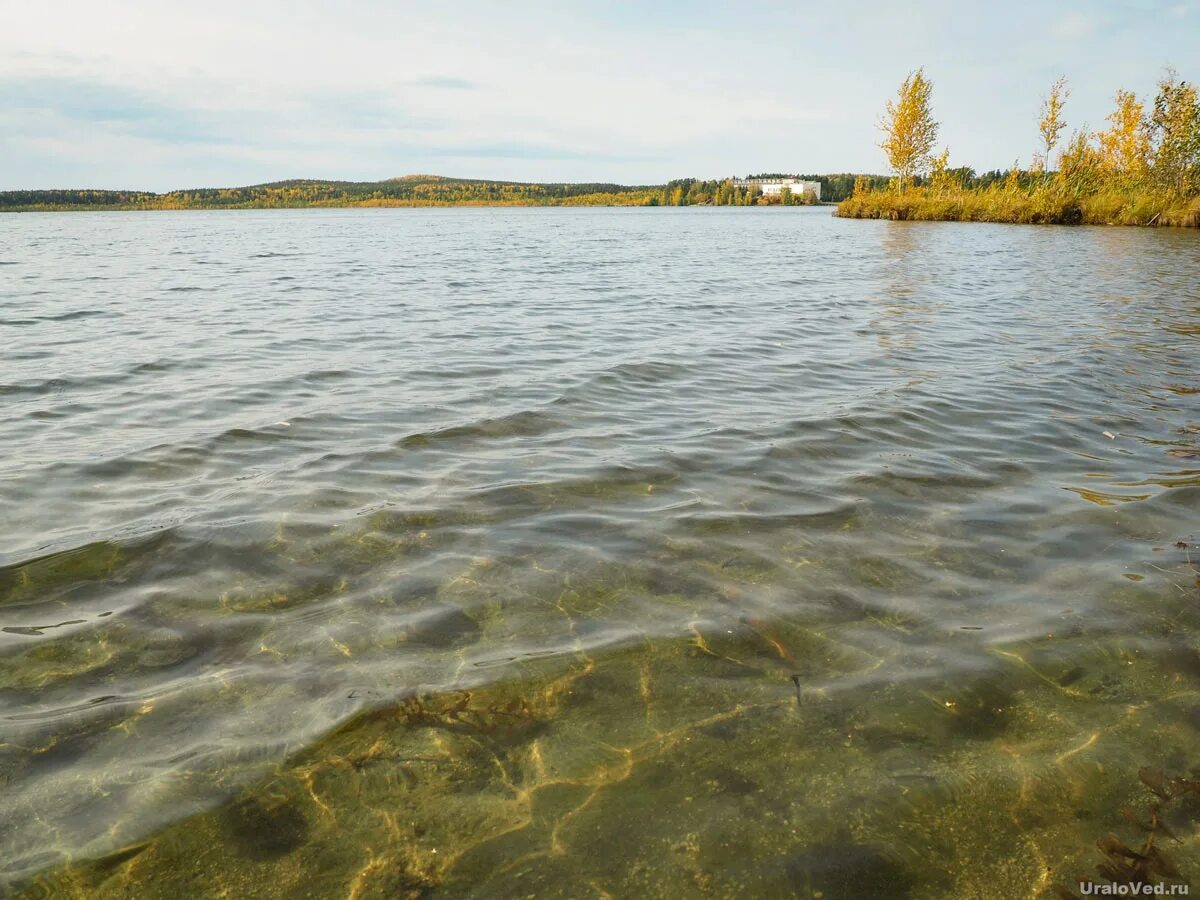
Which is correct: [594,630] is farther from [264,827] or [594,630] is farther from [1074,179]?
[1074,179]

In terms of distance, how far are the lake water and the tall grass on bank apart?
125 ft

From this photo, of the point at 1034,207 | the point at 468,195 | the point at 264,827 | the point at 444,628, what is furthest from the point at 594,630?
the point at 468,195

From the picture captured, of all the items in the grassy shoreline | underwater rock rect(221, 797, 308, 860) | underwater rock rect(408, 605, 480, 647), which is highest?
the grassy shoreline

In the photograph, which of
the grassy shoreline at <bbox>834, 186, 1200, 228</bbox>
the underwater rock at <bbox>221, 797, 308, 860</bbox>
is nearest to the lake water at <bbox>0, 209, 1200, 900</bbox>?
the underwater rock at <bbox>221, 797, 308, 860</bbox>

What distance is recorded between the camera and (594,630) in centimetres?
374

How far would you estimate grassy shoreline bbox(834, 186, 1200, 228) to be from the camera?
38.2 metres

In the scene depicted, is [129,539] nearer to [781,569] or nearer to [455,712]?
[455,712]

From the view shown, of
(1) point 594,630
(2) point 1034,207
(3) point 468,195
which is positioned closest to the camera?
(1) point 594,630

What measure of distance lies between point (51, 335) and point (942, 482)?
543 inches

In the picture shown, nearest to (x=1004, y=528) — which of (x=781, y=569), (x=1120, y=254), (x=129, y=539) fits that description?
(x=781, y=569)

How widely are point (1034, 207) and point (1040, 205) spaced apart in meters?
0.54

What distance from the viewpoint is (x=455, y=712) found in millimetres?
3100

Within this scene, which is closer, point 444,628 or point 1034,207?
point 444,628

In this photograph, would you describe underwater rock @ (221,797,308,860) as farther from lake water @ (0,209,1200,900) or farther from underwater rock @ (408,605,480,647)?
underwater rock @ (408,605,480,647)
